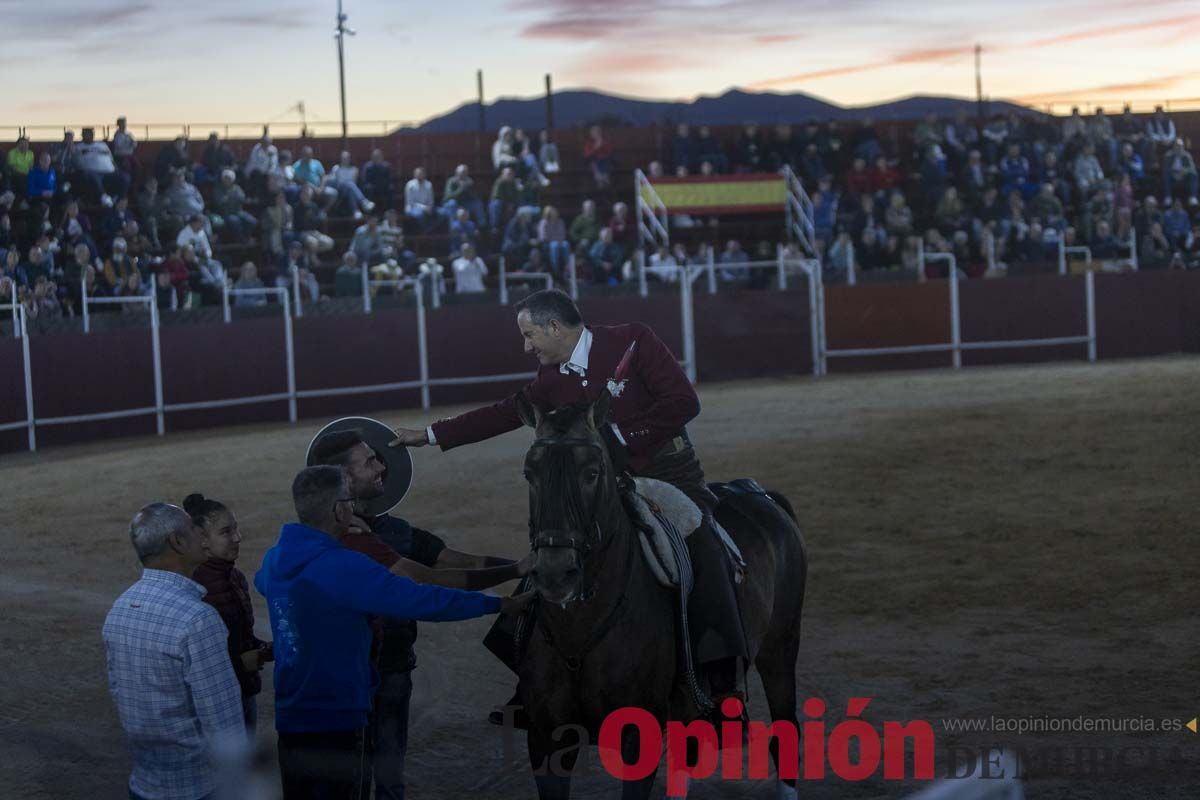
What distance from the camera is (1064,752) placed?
595cm

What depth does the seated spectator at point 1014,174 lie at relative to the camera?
27766 millimetres

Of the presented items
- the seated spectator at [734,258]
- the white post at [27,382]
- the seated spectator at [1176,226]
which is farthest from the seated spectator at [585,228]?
the seated spectator at [1176,226]

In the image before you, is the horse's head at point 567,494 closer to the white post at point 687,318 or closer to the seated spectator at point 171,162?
the white post at point 687,318

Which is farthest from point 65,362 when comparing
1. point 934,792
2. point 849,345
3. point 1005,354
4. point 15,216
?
point 934,792

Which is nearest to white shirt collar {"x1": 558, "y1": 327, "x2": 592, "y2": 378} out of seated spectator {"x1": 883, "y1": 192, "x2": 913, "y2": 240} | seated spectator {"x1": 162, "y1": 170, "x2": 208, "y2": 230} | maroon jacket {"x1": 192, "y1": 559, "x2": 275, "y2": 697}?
maroon jacket {"x1": 192, "y1": 559, "x2": 275, "y2": 697}

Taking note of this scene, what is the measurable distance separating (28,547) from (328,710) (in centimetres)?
789

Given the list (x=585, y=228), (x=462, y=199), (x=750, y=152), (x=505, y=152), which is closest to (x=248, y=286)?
(x=462, y=199)

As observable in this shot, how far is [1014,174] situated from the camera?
2780 cm

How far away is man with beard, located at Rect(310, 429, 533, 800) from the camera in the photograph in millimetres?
4641

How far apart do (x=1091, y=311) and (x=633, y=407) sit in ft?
66.2

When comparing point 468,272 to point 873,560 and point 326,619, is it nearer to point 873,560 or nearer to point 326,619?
point 873,560

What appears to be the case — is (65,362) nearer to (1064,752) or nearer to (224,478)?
(224,478)

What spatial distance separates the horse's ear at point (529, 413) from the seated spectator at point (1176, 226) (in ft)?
80.7

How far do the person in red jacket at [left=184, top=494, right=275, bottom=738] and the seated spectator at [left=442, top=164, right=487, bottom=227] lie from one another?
65.2 feet
